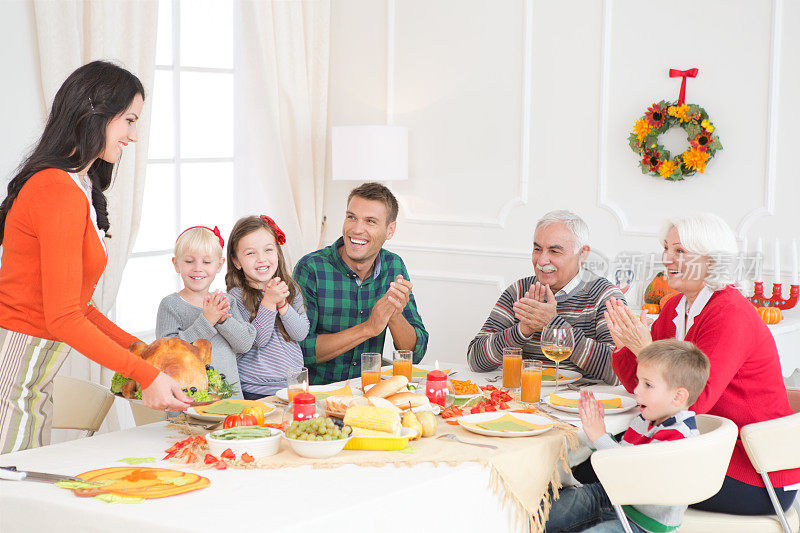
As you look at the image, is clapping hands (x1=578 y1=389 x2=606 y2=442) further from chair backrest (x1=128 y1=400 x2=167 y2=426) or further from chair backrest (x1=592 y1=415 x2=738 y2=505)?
chair backrest (x1=128 y1=400 x2=167 y2=426)

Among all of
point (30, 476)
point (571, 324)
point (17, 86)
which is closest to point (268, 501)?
point (30, 476)

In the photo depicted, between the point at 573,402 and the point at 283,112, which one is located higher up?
the point at 283,112

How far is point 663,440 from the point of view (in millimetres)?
Answer: 2152

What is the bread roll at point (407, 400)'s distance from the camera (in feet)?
7.28

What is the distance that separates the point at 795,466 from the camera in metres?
2.20

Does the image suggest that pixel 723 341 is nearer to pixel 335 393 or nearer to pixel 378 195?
pixel 335 393

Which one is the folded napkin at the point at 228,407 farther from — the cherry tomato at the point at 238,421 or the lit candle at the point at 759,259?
the lit candle at the point at 759,259

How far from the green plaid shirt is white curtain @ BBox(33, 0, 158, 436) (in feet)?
3.78

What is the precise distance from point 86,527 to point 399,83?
421cm

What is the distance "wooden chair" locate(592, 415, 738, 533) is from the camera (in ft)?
6.51

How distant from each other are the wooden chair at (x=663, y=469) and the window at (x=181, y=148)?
313cm

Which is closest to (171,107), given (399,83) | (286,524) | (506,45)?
(399,83)

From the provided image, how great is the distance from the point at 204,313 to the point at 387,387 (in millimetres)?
681

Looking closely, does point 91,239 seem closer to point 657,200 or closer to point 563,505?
point 563,505
